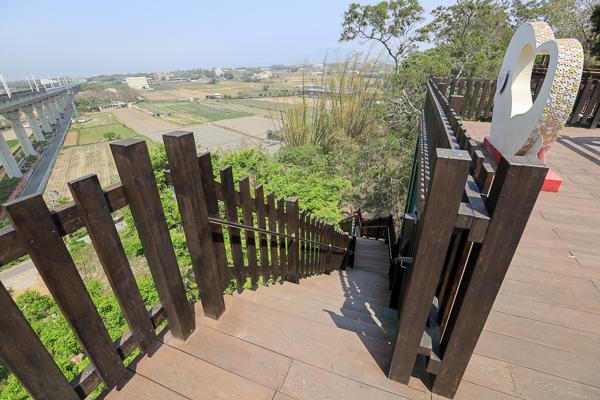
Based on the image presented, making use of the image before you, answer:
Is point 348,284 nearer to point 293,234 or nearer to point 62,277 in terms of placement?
point 293,234

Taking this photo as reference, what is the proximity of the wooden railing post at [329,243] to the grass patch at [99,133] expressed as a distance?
4651 centimetres

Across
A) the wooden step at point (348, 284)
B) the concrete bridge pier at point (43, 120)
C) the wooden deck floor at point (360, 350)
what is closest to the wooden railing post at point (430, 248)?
the wooden deck floor at point (360, 350)

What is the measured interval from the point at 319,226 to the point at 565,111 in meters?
2.94

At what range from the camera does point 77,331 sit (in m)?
0.99

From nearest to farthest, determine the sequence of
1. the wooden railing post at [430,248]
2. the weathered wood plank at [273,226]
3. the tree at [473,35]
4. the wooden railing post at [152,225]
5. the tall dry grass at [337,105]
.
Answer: the wooden railing post at [430,248]
the wooden railing post at [152,225]
the weathered wood plank at [273,226]
the tree at [473,35]
the tall dry grass at [337,105]

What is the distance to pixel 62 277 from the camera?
0.92 meters

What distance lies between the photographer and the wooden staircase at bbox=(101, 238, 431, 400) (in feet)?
4.16

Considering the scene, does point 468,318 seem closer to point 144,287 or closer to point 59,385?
point 59,385

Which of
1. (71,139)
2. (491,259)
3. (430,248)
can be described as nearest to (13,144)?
(71,139)

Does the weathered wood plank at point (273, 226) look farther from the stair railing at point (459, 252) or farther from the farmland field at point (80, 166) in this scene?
the farmland field at point (80, 166)

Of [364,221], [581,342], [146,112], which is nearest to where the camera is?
[581,342]

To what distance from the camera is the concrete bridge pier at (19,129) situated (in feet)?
98.9

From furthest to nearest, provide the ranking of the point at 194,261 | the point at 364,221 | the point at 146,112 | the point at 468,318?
the point at 146,112 < the point at 364,221 < the point at 194,261 < the point at 468,318

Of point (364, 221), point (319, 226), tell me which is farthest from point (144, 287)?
point (364, 221)
